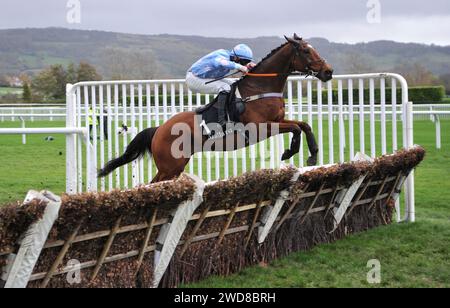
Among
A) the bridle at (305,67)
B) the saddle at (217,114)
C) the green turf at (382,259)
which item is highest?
the bridle at (305,67)

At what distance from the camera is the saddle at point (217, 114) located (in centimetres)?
531

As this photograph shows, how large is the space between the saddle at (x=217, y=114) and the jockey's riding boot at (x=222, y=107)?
0.08 ft

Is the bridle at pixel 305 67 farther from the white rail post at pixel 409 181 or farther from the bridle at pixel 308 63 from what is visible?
the white rail post at pixel 409 181

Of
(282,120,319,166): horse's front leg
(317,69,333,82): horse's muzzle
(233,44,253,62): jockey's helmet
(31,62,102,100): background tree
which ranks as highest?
(31,62,102,100): background tree

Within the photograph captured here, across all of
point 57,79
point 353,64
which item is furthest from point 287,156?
point 57,79

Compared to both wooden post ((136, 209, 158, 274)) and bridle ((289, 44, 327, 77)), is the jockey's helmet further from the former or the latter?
wooden post ((136, 209, 158, 274))

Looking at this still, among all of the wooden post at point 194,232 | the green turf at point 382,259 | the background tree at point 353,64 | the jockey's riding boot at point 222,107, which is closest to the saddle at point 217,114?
the jockey's riding boot at point 222,107

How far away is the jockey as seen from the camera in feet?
17.5

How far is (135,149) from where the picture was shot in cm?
577

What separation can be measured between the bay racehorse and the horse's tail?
8 centimetres

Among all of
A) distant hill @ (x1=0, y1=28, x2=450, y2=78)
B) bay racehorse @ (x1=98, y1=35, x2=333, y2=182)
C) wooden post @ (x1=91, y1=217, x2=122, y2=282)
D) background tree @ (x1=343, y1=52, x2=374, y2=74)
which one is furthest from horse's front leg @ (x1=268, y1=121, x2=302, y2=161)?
distant hill @ (x1=0, y1=28, x2=450, y2=78)

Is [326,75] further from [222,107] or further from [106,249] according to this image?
[106,249]
